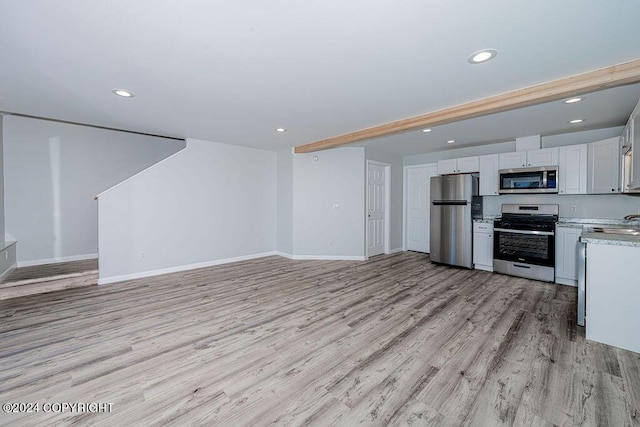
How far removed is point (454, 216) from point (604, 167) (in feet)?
7.01

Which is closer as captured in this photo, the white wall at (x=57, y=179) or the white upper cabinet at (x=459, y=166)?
the white wall at (x=57, y=179)

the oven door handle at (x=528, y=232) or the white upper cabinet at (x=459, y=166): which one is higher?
the white upper cabinet at (x=459, y=166)

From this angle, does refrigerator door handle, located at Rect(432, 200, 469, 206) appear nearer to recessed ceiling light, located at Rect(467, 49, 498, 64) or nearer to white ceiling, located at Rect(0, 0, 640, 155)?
white ceiling, located at Rect(0, 0, 640, 155)

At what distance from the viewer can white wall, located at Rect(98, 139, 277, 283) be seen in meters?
4.26

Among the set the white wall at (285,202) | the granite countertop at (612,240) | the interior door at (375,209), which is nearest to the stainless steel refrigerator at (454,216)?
the interior door at (375,209)

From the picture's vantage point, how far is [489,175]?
15.9 ft

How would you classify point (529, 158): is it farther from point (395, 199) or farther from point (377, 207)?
point (377, 207)

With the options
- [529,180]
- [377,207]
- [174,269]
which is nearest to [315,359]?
[174,269]

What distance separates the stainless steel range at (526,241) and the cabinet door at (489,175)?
0.38m

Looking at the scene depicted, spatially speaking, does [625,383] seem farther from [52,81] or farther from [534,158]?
[52,81]

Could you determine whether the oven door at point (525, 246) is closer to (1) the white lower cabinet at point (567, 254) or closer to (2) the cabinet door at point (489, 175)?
(1) the white lower cabinet at point (567, 254)

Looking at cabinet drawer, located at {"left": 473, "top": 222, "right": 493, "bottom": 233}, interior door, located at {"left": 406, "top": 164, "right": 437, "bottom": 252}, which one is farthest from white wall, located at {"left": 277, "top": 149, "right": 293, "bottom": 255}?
cabinet drawer, located at {"left": 473, "top": 222, "right": 493, "bottom": 233}

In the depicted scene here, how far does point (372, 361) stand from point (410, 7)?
99.7 inches

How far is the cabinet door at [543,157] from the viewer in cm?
420
